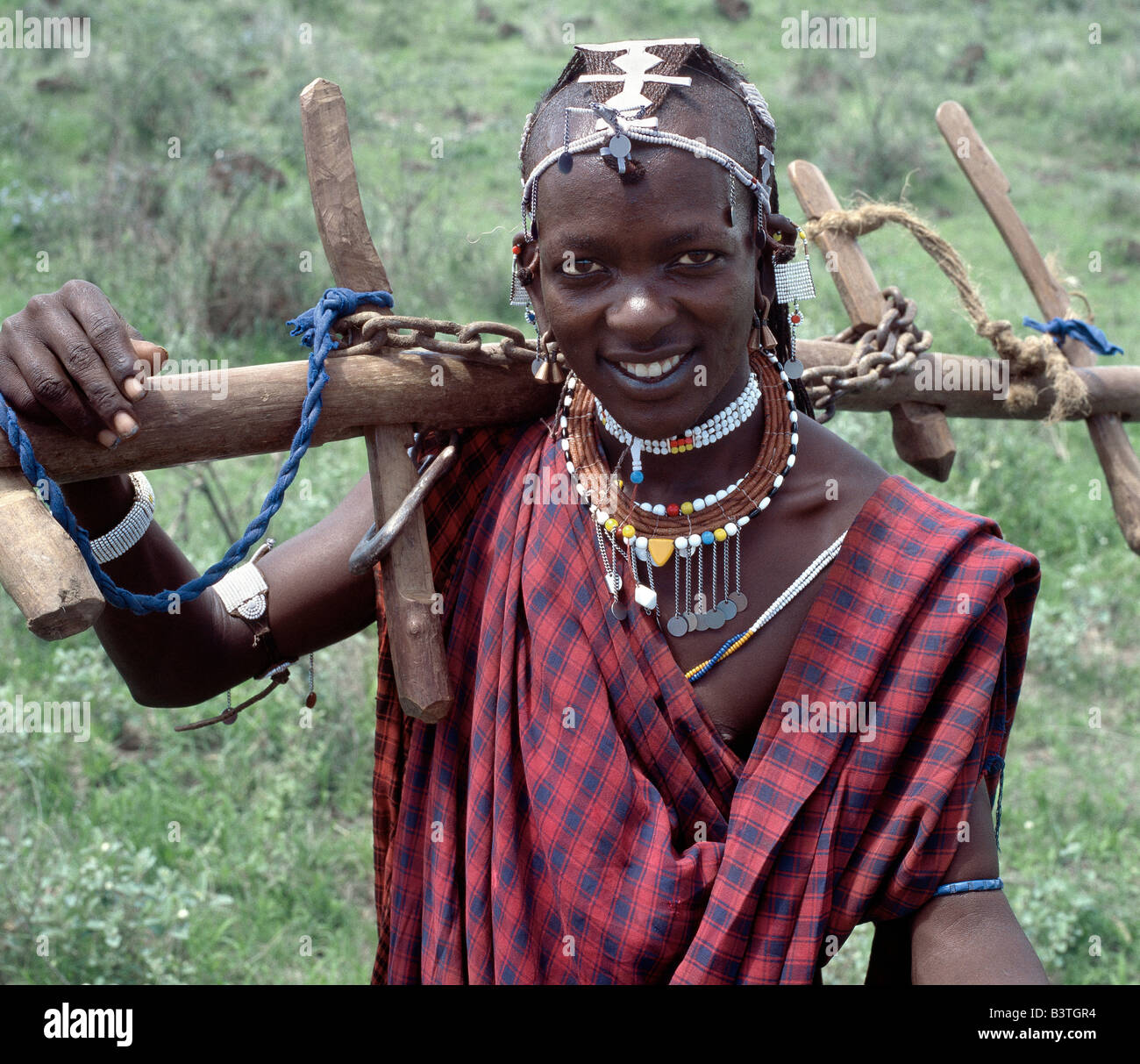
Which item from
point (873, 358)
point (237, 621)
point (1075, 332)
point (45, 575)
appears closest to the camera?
point (45, 575)

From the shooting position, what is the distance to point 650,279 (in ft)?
5.68

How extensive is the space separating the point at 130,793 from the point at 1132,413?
9.37 ft

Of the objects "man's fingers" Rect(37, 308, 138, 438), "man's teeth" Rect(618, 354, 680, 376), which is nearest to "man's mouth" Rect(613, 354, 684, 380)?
"man's teeth" Rect(618, 354, 680, 376)

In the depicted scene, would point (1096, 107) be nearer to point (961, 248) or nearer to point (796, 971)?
point (961, 248)

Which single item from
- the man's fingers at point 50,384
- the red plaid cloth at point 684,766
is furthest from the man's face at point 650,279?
the man's fingers at point 50,384

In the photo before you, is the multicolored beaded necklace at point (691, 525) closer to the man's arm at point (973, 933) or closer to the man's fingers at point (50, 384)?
the man's arm at point (973, 933)

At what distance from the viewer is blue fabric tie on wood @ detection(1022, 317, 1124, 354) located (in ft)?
9.17

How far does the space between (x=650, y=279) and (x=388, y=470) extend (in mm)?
489

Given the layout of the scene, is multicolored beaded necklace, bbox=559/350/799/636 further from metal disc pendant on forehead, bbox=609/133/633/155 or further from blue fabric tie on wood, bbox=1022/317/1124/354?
blue fabric tie on wood, bbox=1022/317/1124/354

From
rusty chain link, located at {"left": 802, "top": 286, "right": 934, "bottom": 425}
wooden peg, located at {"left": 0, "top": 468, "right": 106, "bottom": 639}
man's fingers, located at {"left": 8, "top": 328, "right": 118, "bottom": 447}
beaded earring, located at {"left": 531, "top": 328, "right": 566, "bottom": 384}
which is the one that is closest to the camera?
wooden peg, located at {"left": 0, "top": 468, "right": 106, "bottom": 639}

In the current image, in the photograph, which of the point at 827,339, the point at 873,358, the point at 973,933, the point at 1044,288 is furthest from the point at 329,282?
the point at 973,933

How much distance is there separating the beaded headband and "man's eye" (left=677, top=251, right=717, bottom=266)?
0.39ft

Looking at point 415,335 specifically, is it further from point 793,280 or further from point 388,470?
point 793,280

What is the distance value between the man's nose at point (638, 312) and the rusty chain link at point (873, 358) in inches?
23.5
